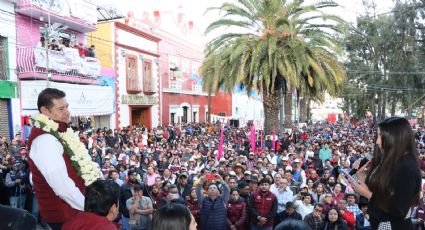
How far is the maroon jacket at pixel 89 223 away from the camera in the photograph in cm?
211

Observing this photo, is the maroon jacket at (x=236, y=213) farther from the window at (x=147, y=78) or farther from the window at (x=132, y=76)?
the window at (x=147, y=78)

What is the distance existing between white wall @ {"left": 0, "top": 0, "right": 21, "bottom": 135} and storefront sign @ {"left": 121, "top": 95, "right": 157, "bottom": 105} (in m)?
8.20

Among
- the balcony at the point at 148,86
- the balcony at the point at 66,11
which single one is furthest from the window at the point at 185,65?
the balcony at the point at 66,11

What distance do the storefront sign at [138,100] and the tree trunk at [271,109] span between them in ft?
34.0

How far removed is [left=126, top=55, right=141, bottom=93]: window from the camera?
76.1 feet

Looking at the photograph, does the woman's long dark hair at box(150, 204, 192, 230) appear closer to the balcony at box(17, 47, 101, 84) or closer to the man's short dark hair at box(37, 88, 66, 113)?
the man's short dark hair at box(37, 88, 66, 113)

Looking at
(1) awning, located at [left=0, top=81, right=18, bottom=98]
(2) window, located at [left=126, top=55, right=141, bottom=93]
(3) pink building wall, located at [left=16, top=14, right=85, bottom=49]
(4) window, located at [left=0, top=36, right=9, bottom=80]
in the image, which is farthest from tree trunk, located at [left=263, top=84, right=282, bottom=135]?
(2) window, located at [left=126, top=55, right=141, bottom=93]

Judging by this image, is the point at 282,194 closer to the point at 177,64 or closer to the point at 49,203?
the point at 49,203

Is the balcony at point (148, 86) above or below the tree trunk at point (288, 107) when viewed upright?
above

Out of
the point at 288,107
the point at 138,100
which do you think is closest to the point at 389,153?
the point at 288,107

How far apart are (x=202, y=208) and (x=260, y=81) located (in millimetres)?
8884

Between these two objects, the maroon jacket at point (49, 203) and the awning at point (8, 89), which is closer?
the maroon jacket at point (49, 203)

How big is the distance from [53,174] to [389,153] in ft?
6.79

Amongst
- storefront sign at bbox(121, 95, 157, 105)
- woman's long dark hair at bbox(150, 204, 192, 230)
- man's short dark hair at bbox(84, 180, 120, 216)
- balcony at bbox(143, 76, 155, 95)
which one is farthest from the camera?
balcony at bbox(143, 76, 155, 95)
